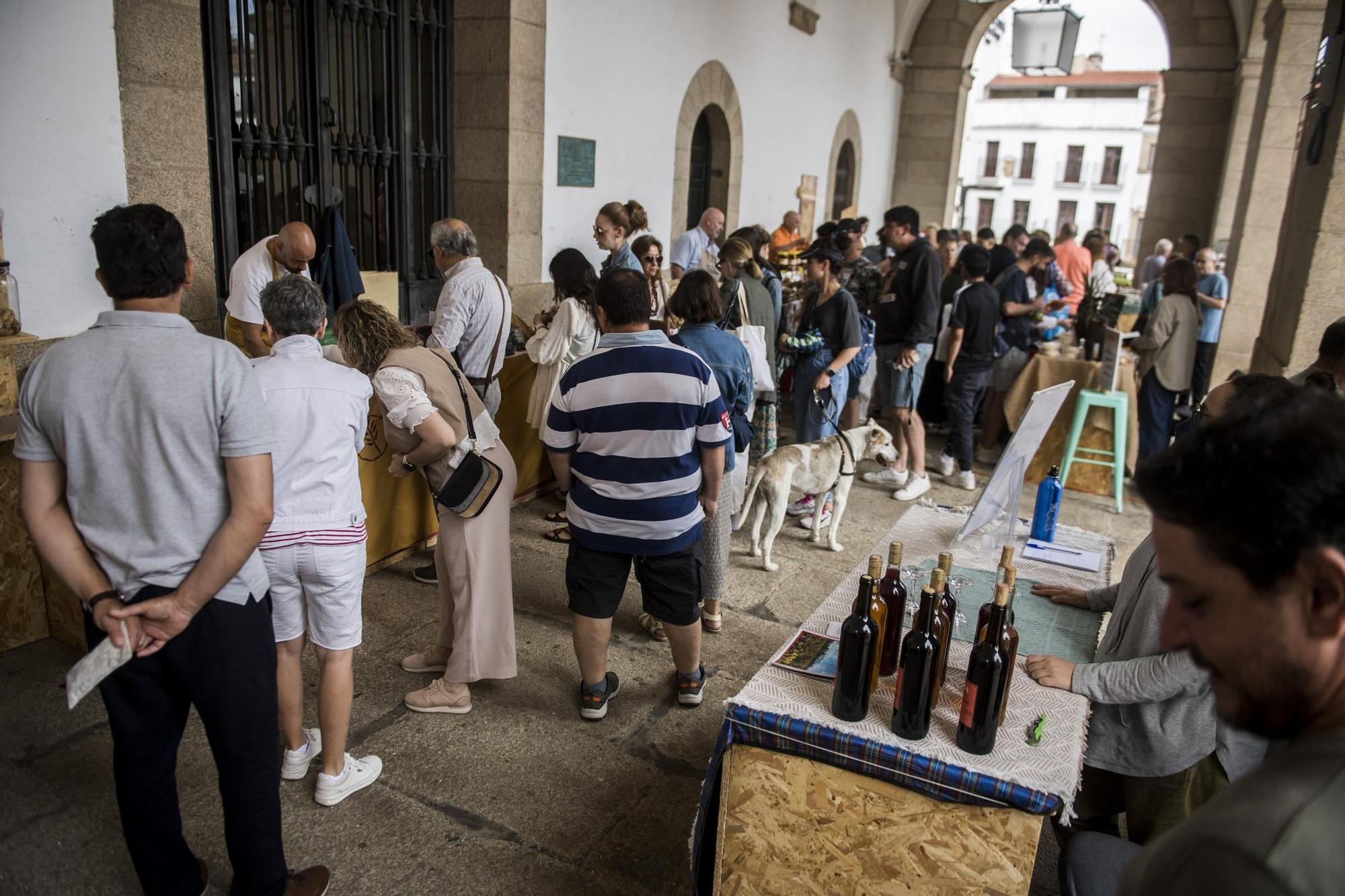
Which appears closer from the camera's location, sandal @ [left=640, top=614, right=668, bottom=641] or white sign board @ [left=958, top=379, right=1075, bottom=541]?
white sign board @ [left=958, top=379, right=1075, bottom=541]

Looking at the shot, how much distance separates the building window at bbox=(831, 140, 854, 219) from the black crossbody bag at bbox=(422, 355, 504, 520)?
11964mm

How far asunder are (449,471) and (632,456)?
678 millimetres

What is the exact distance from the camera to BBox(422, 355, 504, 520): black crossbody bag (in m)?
3.22

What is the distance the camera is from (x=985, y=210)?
4591cm

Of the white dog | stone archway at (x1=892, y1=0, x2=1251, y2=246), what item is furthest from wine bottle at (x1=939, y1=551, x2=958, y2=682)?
stone archway at (x1=892, y1=0, x2=1251, y2=246)

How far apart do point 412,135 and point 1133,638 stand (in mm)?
6048

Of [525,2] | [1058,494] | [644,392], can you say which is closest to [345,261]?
[525,2]

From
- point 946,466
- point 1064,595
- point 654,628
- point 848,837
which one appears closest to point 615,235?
point 654,628

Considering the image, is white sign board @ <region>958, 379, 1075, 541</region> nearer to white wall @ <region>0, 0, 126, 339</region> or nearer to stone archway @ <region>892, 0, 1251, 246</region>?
white wall @ <region>0, 0, 126, 339</region>

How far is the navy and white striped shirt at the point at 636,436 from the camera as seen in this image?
3.09 metres

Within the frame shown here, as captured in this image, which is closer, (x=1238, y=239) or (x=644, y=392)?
(x=644, y=392)

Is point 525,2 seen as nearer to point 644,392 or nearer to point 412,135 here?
point 412,135

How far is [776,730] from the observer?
7.20 ft

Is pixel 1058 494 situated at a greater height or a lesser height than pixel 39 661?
greater
